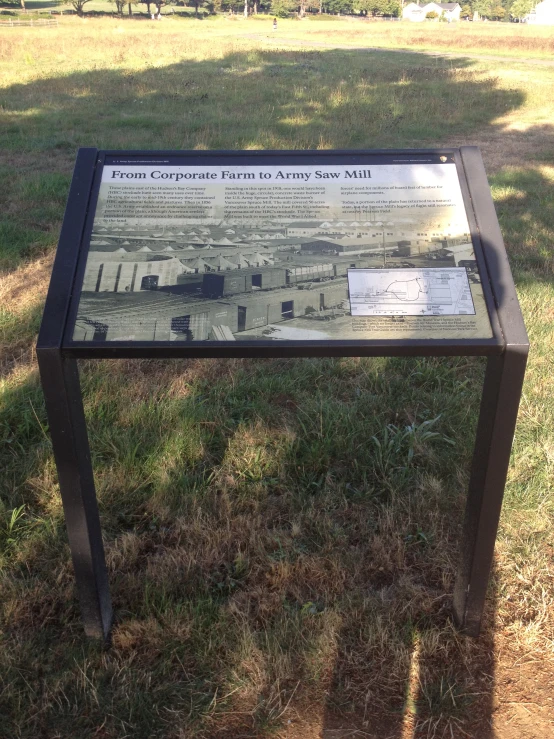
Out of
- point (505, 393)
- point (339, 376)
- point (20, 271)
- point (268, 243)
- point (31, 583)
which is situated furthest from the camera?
point (20, 271)

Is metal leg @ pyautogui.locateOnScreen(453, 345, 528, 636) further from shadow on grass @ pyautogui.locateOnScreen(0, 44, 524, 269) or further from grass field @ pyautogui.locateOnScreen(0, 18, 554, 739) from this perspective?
shadow on grass @ pyautogui.locateOnScreen(0, 44, 524, 269)

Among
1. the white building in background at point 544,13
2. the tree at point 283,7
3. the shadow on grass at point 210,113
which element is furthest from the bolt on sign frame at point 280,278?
the white building in background at point 544,13

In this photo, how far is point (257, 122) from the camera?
11820mm

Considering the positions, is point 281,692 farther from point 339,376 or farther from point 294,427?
point 339,376

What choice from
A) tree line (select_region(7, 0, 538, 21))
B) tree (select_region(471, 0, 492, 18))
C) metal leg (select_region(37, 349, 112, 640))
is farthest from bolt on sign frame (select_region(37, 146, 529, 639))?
tree (select_region(471, 0, 492, 18))

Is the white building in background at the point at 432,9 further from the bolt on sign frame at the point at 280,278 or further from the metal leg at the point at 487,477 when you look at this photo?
the metal leg at the point at 487,477

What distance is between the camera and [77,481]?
89.4 inches

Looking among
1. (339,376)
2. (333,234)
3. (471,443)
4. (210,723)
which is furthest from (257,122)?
(210,723)

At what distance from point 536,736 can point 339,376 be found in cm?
249

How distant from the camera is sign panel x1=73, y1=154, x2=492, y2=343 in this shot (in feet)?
7.14

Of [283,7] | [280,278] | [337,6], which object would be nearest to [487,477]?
[280,278]

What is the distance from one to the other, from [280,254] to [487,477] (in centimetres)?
101

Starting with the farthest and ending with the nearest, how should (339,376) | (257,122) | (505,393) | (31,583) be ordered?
1. (257,122)
2. (339,376)
3. (31,583)
4. (505,393)

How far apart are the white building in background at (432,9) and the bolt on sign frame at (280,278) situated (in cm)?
10668
